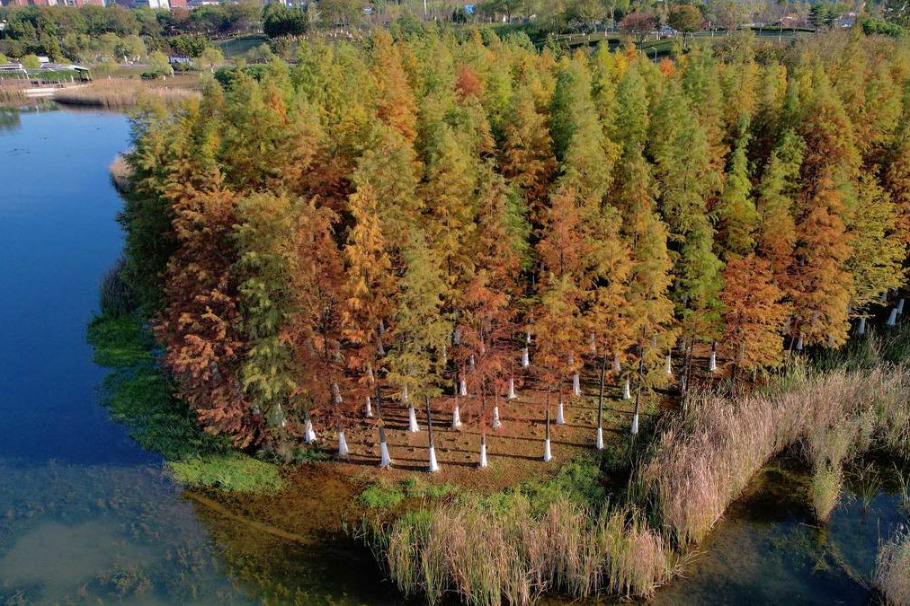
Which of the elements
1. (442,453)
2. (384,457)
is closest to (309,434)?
(384,457)

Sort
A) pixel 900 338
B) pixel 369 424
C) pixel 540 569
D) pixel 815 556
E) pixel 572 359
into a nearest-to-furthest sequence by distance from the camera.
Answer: pixel 540 569 < pixel 815 556 < pixel 572 359 < pixel 369 424 < pixel 900 338

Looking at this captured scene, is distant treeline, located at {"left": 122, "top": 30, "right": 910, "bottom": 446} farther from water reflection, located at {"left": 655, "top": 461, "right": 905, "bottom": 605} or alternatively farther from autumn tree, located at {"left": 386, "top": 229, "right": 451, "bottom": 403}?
water reflection, located at {"left": 655, "top": 461, "right": 905, "bottom": 605}

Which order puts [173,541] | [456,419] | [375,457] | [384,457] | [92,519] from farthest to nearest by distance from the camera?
[456,419] → [375,457] → [384,457] → [92,519] → [173,541]

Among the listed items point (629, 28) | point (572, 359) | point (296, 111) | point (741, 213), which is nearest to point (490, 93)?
point (296, 111)

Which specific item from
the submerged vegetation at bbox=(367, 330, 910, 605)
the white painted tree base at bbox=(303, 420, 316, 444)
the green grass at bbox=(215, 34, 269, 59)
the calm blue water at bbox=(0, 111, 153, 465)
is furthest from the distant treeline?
the green grass at bbox=(215, 34, 269, 59)

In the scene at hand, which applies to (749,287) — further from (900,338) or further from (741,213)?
(900,338)

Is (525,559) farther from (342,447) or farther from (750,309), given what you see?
(750,309)
